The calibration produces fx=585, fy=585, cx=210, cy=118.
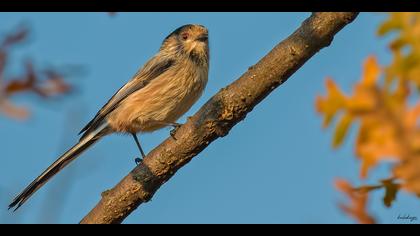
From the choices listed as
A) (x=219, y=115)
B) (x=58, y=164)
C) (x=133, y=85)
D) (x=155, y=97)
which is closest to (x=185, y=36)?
(x=133, y=85)

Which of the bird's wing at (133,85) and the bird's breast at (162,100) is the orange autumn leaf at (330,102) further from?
the bird's wing at (133,85)

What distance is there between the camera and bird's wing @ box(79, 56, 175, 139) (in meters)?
6.53

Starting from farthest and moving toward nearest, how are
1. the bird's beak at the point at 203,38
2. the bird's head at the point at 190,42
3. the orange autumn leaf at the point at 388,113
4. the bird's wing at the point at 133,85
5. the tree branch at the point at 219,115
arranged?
1. the bird's beak at the point at 203,38
2. the bird's head at the point at 190,42
3. the bird's wing at the point at 133,85
4. the tree branch at the point at 219,115
5. the orange autumn leaf at the point at 388,113

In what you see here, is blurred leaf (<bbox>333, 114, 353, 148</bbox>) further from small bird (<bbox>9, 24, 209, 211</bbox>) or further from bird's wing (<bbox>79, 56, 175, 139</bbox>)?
bird's wing (<bbox>79, 56, 175, 139</bbox>)

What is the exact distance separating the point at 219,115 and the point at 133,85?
3.21 metres

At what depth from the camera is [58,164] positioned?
5.45 metres

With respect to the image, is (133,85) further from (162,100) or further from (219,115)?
(219,115)

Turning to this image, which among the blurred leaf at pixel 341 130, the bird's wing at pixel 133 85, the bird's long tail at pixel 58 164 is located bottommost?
the blurred leaf at pixel 341 130

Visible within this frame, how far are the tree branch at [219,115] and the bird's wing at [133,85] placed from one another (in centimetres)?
256

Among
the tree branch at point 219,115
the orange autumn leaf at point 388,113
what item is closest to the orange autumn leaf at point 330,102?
the orange autumn leaf at point 388,113

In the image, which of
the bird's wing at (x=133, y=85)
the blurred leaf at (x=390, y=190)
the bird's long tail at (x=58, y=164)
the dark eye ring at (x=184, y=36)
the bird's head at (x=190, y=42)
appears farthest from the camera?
the dark eye ring at (x=184, y=36)

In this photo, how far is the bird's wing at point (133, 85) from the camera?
257 inches
